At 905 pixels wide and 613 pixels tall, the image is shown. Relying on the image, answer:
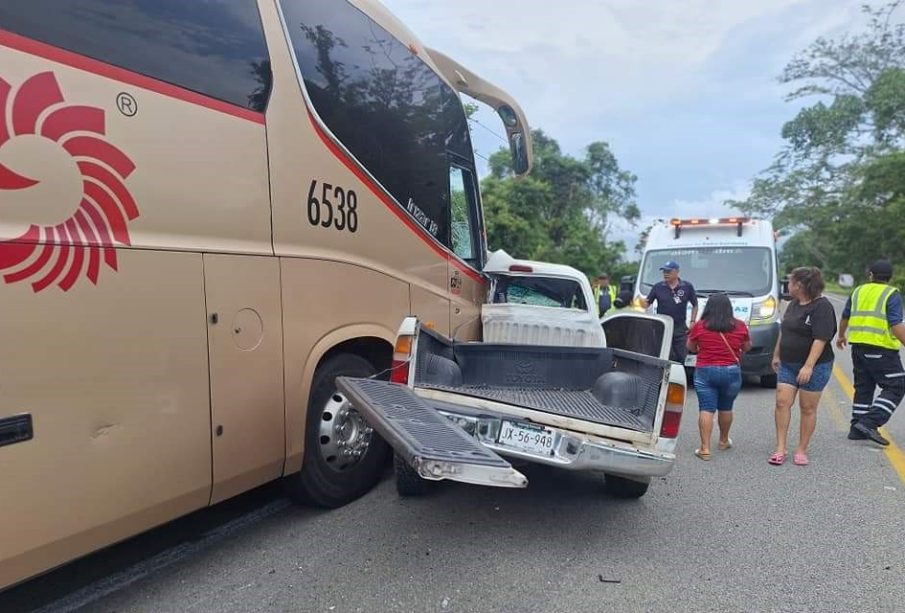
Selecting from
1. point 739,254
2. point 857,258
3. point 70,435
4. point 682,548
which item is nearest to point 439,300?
point 682,548

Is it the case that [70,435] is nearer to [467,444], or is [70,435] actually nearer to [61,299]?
[61,299]

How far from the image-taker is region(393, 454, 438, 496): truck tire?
443 cm

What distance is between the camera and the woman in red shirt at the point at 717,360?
18.6 feet

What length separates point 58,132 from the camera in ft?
8.50

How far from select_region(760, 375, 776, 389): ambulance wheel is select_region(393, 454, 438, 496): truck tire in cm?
615

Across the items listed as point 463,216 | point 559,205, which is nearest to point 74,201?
point 463,216

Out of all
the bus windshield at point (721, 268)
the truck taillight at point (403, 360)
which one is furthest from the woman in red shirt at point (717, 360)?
the bus windshield at point (721, 268)

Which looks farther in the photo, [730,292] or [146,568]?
[730,292]

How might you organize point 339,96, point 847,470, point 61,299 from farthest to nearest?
point 847,470
point 339,96
point 61,299

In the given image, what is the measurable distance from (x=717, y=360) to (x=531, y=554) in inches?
114

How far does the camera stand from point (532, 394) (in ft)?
16.0

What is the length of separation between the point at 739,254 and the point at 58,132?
29.6ft

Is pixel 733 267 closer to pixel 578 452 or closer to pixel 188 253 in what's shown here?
pixel 578 452

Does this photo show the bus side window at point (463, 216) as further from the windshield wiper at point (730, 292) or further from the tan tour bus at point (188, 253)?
the windshield wiper at point (730, 292)
